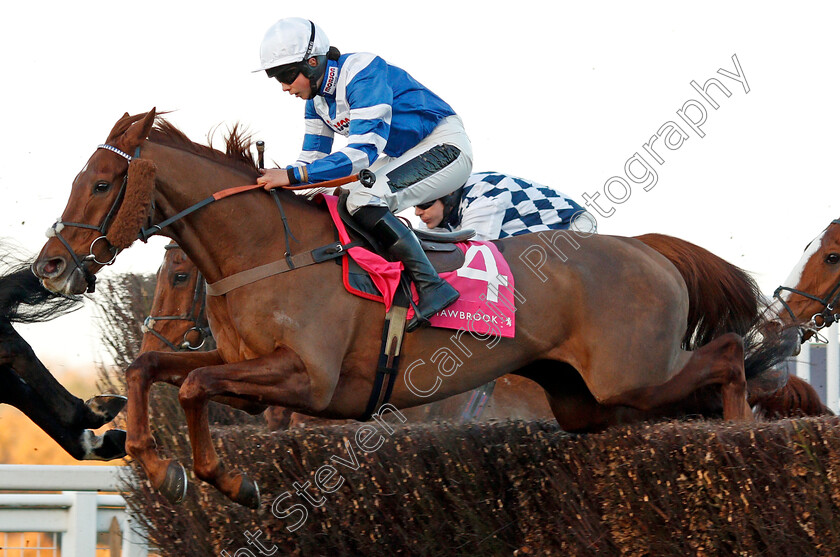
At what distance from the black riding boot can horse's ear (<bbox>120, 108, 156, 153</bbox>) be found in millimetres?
906

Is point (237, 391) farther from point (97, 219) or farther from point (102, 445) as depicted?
point (102, 445)

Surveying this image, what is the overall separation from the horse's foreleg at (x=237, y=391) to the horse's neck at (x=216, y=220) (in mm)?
433

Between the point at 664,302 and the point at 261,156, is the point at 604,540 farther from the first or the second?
the point at 261,156

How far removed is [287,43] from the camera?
3.83 m

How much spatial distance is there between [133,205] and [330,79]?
39.7 inches

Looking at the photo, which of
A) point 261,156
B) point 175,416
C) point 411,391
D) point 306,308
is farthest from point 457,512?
point 175,416

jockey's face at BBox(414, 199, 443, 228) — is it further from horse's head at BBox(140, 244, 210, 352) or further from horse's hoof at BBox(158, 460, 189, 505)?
horse's hoof at BBox(158, 460, 189, 505)

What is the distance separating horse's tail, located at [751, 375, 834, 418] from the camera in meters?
5.36

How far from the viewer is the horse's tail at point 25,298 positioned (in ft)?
15.7

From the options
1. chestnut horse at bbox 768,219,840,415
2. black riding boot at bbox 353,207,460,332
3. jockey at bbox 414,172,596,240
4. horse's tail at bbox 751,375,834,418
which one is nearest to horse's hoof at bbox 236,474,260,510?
black riding boot at bbox 353,207,460,332

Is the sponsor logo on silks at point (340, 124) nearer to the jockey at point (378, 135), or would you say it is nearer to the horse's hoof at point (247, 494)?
the jockey at point (378, 135)

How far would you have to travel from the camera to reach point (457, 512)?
4188 millimetres

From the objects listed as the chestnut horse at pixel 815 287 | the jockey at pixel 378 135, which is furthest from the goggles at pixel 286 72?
the chestnut horse at pixel 815 287

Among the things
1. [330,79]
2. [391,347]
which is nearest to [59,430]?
[391,347]
